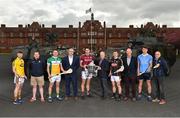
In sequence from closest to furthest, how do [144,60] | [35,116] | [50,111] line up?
[35,116]
[50,111]
[144,60]

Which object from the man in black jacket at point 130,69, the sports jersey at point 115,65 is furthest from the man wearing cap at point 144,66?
the sports jersey at point 115,65

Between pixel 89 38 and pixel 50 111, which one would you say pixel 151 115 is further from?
pixel 89 38

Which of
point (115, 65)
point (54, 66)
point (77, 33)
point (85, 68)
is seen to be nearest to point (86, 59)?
point (85, 68)

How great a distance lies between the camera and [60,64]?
13102 mm

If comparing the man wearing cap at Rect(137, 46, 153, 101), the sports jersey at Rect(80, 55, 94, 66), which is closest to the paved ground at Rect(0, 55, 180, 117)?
the man wearing cap at Rect(137, 46, 153, 101)

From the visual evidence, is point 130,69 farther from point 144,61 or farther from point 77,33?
point 77,33

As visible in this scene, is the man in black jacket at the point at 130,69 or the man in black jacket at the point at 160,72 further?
the man in black jacket at the point at 130,69

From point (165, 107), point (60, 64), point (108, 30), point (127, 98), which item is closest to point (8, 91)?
point (60, 64)

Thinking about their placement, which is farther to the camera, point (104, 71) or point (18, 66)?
point (104, 71)

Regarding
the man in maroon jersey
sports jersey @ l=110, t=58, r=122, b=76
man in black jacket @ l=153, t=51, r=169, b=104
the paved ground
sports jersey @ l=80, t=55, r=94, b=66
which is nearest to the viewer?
the paved ground

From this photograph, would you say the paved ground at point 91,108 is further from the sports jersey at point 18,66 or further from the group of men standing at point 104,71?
the sports jersey at point 18,66

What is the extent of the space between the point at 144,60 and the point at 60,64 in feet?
8.00

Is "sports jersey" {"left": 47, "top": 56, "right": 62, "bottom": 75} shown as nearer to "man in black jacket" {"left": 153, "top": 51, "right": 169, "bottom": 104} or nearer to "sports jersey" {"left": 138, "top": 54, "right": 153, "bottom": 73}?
"sports jersey" {"left": 138, "top": 54, "right": 153, "bottom": 73}

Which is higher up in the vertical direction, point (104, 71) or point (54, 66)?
point (54, 66)
